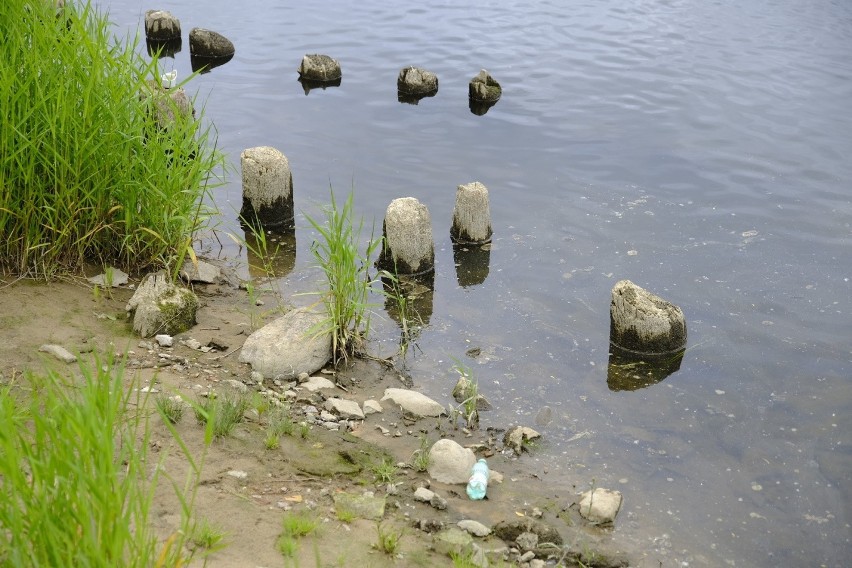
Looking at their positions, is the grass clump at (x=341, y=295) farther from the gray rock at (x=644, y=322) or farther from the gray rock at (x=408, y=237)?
the gray rock at (x=644, y=322)

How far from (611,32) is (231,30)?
7.51 metres

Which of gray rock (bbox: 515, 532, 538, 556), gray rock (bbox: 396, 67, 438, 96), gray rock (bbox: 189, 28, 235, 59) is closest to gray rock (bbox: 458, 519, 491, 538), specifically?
gray rock (bbox: 515, 532, 538, 556)

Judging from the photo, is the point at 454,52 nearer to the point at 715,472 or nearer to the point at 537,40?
the point at 537,40

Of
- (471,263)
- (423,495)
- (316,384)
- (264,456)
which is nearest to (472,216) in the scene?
(471,263)

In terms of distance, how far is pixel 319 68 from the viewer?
47.8 feet

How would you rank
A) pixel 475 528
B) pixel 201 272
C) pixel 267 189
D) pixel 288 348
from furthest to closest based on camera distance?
pixel 267 189
pixel 201 272
pixel 288 348
pixel 475 528

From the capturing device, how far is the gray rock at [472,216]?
8.96 meters

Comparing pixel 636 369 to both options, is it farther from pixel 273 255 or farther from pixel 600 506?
pixel 273 255

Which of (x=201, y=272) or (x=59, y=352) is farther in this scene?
(x=201, y=272)

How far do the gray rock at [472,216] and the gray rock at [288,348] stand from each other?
274cm

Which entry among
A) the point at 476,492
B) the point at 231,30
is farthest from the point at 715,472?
the point at 231,30

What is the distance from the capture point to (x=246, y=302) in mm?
7723

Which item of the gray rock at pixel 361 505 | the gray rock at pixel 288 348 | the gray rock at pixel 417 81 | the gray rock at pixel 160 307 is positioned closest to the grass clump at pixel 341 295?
the gray rock at pixel 288 348

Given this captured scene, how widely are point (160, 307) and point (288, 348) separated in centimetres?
98
